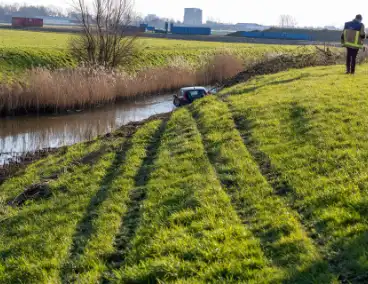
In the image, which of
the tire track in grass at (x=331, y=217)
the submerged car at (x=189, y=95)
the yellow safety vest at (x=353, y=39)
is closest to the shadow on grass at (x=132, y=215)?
the tire track in grass at (x=331, y=217)

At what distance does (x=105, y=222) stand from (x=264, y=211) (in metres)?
2.19

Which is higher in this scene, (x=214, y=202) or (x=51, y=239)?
(x=214, y=202)

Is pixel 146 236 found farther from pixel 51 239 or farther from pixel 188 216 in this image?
pixel 51 239

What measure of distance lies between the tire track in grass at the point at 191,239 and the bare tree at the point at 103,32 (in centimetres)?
2149

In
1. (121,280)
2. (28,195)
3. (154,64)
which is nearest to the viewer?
(121,280)

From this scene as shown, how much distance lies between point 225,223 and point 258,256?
960mm

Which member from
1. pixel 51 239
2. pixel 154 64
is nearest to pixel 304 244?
pixel 51 239

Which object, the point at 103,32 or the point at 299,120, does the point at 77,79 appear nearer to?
the point at 103,32

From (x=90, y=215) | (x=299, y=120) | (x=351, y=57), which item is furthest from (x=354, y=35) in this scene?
(x=90, y=215)

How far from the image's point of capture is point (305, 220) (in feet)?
19.8

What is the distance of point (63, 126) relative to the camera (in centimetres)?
2003

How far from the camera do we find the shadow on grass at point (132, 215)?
5.93 meters

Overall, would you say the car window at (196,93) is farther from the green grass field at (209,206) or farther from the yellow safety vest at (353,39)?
the green grass field at (209,206)

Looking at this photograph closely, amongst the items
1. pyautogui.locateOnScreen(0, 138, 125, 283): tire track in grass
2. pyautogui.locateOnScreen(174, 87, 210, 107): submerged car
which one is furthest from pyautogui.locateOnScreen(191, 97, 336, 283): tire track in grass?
pyautogui.locateOnScreen(174, 87, 210, 107): submerged car
